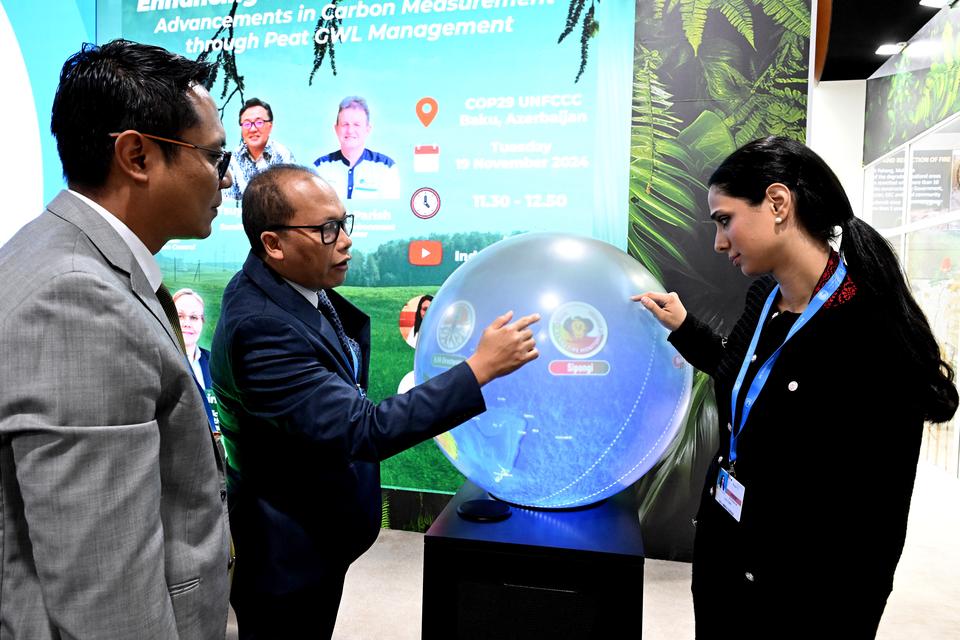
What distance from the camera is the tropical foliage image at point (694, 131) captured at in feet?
9.43

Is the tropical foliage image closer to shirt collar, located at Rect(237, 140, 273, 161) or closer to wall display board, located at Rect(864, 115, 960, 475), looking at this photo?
wall display board, located at Rect(864, 115, 960, 475)

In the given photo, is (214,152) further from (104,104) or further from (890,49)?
(890,49)

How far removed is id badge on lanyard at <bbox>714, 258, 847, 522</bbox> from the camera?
1272mm

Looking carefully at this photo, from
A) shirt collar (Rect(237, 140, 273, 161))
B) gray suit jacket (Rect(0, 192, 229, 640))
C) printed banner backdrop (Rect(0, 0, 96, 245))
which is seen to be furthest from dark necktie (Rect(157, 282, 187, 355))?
printed banner backdrop (Rect(0, 0, 96, 245))

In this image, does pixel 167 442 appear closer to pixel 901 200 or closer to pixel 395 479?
pixel 395 479

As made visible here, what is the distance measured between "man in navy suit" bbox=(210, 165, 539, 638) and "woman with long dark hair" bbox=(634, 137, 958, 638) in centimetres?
52

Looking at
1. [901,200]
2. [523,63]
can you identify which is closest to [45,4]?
[523,63]

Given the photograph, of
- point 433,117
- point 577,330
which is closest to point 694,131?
point 433,117

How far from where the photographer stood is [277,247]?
1.43 meters

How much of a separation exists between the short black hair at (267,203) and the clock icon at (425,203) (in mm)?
1890

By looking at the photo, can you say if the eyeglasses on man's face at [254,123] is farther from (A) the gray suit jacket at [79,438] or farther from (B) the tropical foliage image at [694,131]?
(A) the gray suit jacket at [79,438]

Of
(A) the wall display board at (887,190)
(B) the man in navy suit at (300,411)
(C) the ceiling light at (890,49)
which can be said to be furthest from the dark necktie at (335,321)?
(A) the wall display board at (887,190)

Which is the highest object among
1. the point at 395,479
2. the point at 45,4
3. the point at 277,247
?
the point at 45,4

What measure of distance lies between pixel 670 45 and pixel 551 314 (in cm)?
218
